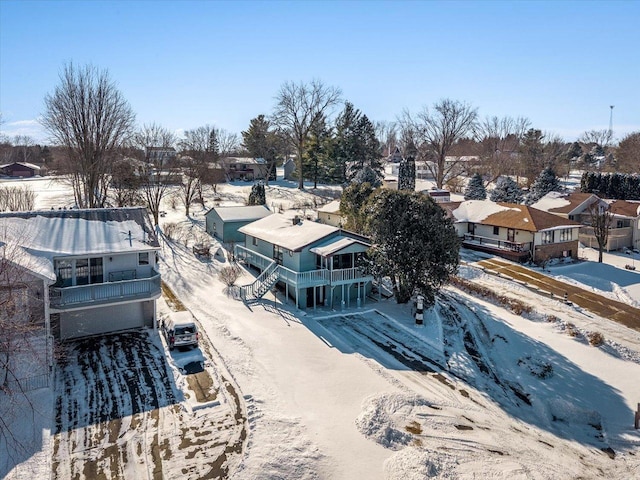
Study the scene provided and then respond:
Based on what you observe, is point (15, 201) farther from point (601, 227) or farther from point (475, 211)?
point (601, 227)

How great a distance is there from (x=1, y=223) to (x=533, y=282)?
2998 cm

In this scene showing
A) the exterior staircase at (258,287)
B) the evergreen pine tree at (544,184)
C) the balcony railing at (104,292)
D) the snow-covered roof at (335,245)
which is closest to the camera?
the balcony railing at (104,292)

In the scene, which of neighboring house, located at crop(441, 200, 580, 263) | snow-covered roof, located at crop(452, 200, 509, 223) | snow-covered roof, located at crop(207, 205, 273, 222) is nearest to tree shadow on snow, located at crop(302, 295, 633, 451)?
neighboring house, located at crop(441, 200, 580, 263)

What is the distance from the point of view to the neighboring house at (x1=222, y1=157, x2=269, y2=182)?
7294 centimetres

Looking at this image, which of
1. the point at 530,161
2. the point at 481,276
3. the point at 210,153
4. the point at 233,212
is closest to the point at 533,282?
the point at 481,276

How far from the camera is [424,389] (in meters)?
17.0

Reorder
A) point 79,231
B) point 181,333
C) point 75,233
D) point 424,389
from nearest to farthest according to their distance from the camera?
1. point 424,389
2. point 181,333
3. point 75,233
4. point 79,231

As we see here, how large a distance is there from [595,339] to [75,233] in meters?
25.0

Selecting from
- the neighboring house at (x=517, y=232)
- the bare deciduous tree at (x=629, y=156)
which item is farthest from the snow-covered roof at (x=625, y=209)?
the bare deciduous tree at (x=629, y=156)

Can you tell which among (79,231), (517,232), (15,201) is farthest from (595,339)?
(15,201)

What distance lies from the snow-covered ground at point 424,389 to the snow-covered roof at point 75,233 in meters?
4.80

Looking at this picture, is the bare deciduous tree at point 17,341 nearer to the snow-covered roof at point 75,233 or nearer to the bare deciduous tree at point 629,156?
the snow-covered roof at point 75,233

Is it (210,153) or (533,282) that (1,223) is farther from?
(210,153)

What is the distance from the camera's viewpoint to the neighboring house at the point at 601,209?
4053 centimetres
